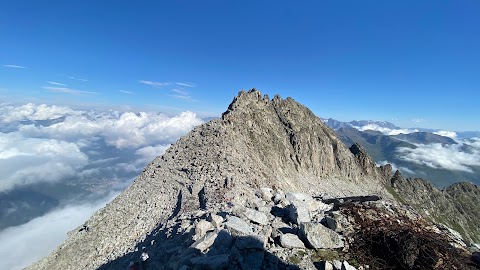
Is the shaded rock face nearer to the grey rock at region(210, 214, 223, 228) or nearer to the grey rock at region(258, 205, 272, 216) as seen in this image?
the grey rock at region(258, 205, 272, 216)

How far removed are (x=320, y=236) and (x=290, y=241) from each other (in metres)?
1.56

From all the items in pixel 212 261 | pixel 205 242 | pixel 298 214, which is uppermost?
pixel 298 214

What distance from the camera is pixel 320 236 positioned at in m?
14.9

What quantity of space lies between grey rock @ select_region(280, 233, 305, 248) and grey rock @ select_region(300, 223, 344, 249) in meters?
0.44

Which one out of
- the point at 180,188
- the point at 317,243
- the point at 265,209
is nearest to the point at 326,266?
the point at 317,243

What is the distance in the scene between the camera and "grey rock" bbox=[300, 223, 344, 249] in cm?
1455

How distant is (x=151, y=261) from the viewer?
1889 centimetres

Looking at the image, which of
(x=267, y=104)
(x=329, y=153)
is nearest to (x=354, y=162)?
(x=329, y=153)

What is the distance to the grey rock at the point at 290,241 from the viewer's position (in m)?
14.5

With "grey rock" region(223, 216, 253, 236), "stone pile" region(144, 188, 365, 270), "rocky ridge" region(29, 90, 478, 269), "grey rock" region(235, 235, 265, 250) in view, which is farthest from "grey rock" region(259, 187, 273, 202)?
"grey rock" region(235, 235, 265, 250)

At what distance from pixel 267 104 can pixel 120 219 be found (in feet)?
243

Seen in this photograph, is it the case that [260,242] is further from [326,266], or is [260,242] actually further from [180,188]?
[180,188]

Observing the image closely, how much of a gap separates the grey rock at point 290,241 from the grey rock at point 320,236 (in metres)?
0.44

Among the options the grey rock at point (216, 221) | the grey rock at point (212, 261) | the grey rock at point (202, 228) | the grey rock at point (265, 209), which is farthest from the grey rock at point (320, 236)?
the grey rock at point (202, 228)
